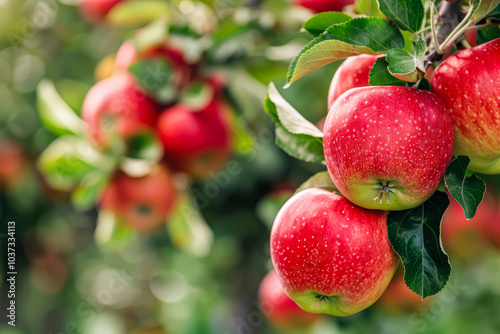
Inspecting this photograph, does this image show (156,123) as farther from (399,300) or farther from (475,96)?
(475,96)

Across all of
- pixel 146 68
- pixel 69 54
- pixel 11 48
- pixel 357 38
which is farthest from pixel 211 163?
pixel 11 48

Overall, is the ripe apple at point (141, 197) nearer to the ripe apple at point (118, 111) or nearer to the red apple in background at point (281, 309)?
the ripe apple at point (118, 111)

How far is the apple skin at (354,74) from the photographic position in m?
0.60

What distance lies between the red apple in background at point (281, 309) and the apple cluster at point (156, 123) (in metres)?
0.31

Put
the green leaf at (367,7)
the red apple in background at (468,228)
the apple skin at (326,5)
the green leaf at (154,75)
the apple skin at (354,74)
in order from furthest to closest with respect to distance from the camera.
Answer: the red apple in background at (468,228)
the apple skin at (326,5)
the green leaf at (154,75)
the green leaf at (367,7)
the apple skin at (354,74)

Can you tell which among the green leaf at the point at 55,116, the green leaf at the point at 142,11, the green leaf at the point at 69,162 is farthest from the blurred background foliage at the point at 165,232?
the green leaf at the point at 69,162

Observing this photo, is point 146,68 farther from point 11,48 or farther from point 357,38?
point 11,48

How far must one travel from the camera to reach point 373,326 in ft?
4.52

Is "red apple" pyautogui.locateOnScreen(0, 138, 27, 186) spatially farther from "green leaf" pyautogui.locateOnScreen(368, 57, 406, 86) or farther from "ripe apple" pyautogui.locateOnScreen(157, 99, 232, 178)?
"green leaf" pyautogui.locateOnScreen(368, 57, 406, 86)

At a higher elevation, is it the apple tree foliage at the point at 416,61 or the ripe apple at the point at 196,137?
the apple tree foliage at the point at 416,61

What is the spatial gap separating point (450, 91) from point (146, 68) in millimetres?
748

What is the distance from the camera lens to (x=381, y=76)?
540mm

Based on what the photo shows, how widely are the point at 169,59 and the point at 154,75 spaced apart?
0.29 feet

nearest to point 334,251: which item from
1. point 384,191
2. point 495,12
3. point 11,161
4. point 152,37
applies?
point 384,191
